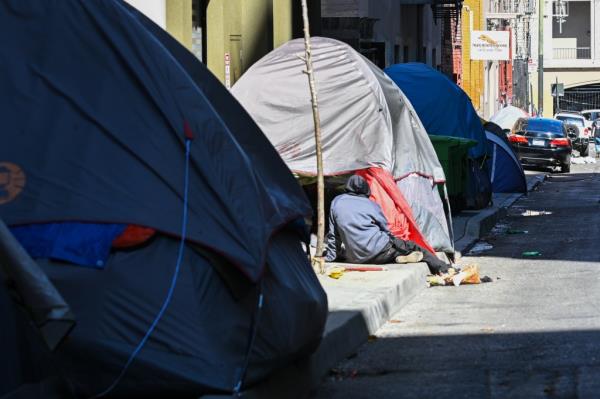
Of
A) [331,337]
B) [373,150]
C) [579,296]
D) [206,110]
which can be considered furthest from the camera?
[373,150]

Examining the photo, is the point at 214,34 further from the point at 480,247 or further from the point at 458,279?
the point at 458,279

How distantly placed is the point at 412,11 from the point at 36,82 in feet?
103

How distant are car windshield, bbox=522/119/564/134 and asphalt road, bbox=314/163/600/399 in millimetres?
23343

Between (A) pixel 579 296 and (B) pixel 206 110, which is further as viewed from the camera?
(A) pixel 579 296

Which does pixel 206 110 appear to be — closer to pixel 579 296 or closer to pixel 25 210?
pixel 25 210

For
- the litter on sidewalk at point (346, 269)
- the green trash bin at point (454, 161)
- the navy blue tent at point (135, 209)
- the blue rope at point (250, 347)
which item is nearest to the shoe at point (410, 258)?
the litter on sidewalk at point (346, 269)

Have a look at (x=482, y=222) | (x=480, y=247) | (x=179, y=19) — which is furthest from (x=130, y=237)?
(x=482, y=222)

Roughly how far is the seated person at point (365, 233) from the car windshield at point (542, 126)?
1035 inches

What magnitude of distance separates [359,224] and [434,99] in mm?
9078

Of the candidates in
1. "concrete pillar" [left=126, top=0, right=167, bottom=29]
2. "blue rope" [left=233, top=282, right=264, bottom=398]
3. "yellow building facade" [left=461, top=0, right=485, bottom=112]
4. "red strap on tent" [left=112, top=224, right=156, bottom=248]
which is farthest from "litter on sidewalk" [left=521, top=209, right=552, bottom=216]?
"yellow building facade" [left=461, top=0, right=485, bottom=112]

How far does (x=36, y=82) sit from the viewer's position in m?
7.56

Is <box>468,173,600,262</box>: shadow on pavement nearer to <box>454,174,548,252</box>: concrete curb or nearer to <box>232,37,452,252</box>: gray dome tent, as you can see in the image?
<box>454,174,548,252</box>: concrete curb

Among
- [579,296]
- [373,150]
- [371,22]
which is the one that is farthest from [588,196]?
[579,296]

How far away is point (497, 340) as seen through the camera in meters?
10.2
